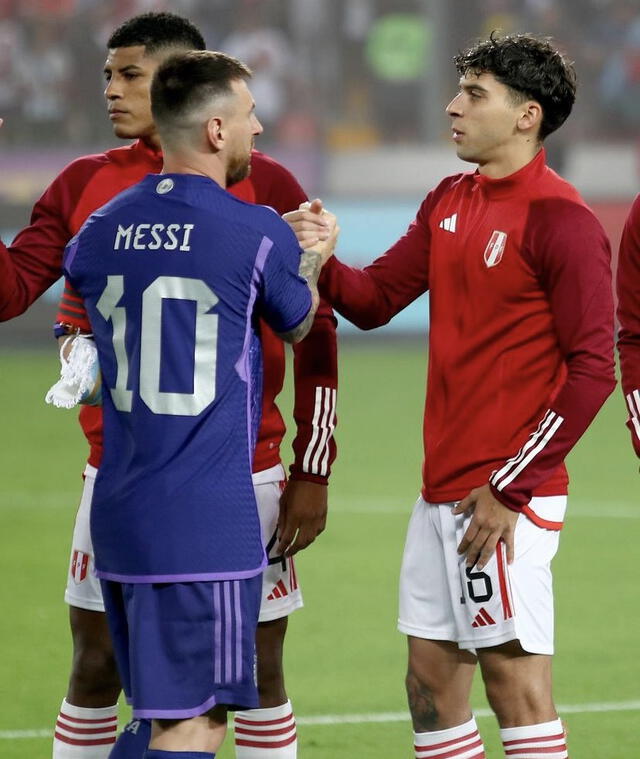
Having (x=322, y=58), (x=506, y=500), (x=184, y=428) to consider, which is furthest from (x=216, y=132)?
(x=322, y=58)

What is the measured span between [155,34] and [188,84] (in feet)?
2.50

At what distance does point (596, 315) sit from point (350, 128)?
13.5m

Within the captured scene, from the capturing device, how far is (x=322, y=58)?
54.3ft

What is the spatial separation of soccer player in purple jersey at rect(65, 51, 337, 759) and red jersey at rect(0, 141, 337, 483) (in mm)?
651

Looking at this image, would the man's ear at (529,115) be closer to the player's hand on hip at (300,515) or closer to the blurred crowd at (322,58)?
the player's hand on hip at (300,515)

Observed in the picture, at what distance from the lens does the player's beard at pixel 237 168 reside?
2959 millimetres

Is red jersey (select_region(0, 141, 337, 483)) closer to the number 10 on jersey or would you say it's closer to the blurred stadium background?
the number 10 on jersey

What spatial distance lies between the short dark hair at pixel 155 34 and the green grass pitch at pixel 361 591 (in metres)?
2.04

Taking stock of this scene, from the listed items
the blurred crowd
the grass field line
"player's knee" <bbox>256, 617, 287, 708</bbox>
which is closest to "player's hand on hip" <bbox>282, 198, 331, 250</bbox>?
"player's knee" <bbox>256, 617, 287, 708</bbox>

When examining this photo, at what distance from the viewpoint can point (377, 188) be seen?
15.5 m

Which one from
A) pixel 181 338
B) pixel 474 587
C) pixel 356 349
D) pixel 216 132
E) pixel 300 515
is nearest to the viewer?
pixel 181 338

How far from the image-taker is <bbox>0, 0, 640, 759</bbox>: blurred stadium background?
15.8 feet

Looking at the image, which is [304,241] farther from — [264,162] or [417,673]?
[417,673]

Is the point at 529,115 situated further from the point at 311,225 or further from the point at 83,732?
the point at 83,732
